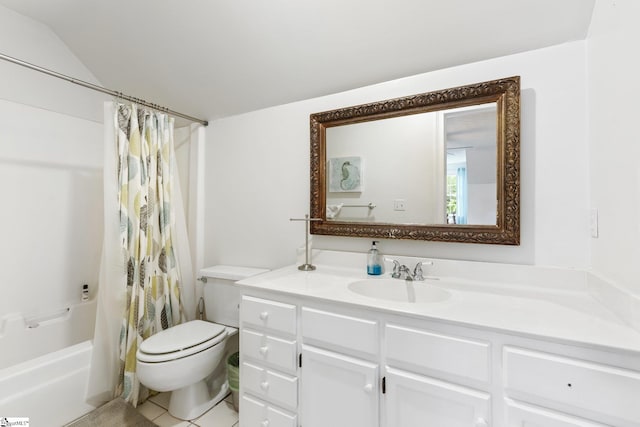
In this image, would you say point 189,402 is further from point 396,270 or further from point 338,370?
point 396,270

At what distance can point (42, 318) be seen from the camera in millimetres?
2086

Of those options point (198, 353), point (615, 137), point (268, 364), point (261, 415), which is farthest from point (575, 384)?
point (198, 353)

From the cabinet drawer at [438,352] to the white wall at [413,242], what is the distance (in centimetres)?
60

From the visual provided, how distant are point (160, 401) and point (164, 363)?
2.12 ft

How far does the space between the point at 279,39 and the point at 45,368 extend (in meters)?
2.22

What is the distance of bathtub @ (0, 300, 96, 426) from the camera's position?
1454 millimetres

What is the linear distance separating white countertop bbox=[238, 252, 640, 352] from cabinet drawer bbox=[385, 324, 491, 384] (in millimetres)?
72

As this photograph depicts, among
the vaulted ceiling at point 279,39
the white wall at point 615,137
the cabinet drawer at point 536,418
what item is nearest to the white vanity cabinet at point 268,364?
the cabinet drawer at point 536,418

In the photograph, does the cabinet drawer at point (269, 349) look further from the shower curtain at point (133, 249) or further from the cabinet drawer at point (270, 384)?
the shower curtain at point (133, 249)

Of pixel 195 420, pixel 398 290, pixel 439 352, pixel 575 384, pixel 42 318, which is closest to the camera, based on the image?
pixel 575 384

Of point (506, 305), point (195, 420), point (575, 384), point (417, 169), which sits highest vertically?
point (417, 169)

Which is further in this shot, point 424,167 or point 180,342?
point 180,342

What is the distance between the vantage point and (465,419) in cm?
97

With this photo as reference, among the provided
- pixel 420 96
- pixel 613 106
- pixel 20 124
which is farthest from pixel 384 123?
pixel 20 124
